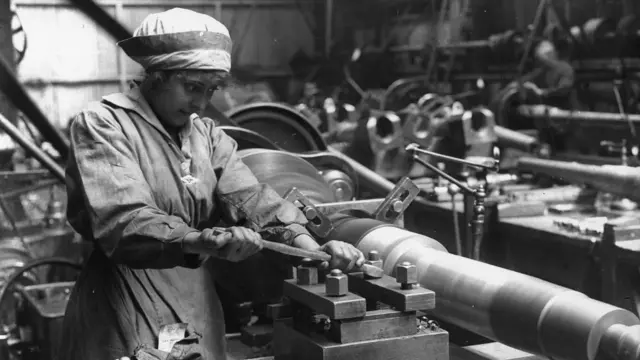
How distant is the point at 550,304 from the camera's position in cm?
160

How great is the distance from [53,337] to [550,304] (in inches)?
65.7

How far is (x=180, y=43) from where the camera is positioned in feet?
5.37

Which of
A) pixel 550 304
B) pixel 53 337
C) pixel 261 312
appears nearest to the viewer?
pixel 550 304

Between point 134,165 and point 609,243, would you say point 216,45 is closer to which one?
point 134,165

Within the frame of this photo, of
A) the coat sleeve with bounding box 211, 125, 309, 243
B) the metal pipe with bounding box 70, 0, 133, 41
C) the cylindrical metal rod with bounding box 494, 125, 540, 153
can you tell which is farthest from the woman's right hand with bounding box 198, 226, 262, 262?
the cylindrical metal rod with bounding box 494, 125, 540, 153

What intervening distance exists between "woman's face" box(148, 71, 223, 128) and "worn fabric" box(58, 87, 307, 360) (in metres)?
0.03

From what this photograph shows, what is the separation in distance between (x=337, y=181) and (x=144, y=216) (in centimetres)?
145

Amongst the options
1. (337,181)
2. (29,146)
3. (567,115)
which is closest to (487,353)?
(337,181)

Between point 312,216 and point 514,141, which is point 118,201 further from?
point 514,141

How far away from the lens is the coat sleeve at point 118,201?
4.83 feet

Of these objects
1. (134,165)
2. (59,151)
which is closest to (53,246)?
(59,151)

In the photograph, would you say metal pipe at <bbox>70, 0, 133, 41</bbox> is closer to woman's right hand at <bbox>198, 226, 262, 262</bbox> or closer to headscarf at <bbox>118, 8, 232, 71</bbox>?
headscarf at <bbox>118, 8, 232, 71</bbox>

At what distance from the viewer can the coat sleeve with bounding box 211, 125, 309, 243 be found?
1.76m

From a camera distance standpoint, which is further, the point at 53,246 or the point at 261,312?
the point at 53,246
